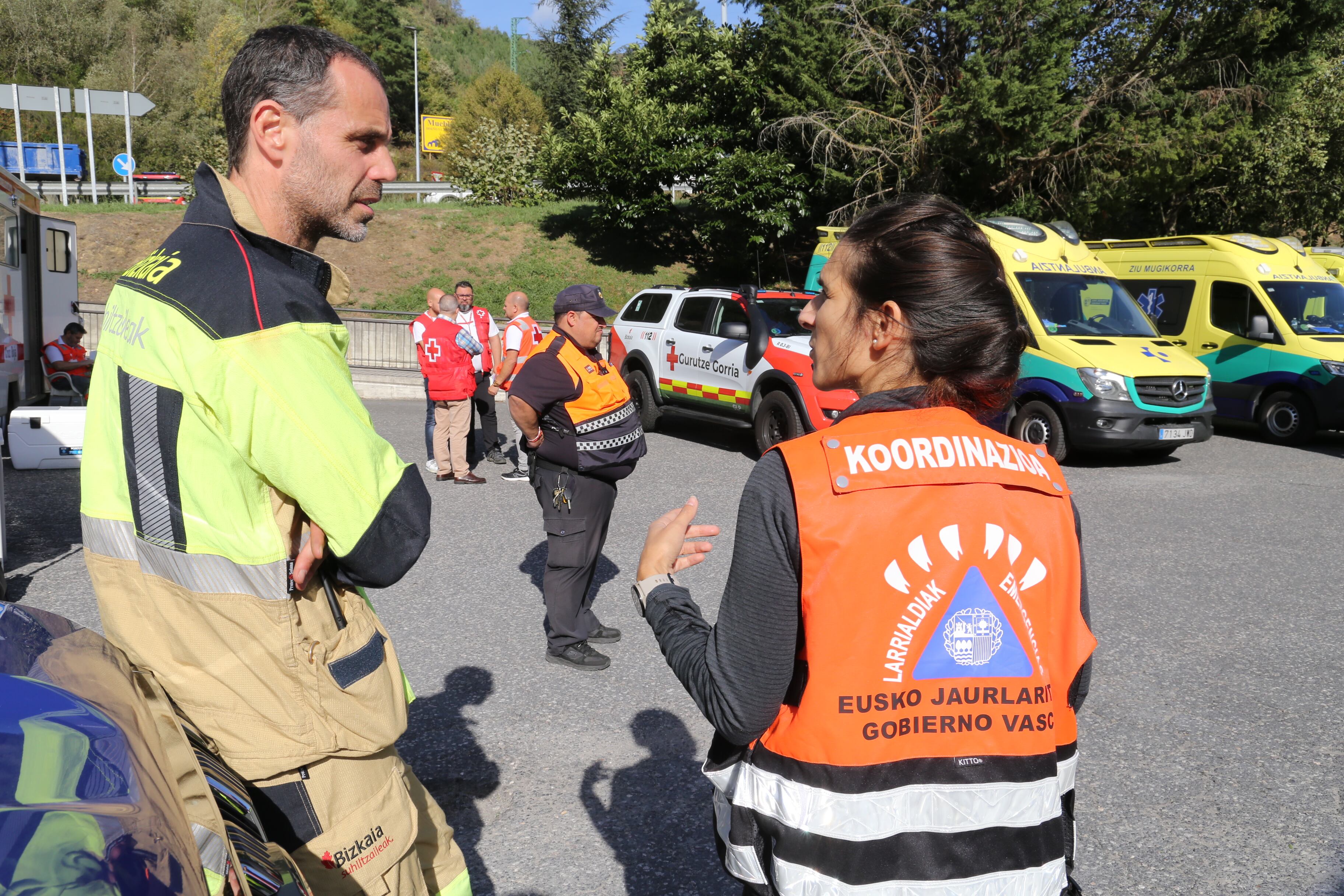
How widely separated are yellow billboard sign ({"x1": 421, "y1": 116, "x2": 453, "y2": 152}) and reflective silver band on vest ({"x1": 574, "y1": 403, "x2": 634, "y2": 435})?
4987cm

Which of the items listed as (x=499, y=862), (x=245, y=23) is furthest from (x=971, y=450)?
(x=245, y=23)

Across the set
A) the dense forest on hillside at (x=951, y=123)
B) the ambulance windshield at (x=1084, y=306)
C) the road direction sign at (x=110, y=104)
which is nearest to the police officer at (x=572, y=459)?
the ambulance windshield at (x=1084, y=306)

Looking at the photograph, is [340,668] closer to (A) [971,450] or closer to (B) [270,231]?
(B) [270,231]

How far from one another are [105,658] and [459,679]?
3.38 metres

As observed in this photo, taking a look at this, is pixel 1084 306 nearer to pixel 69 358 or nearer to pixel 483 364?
pixel 483 364

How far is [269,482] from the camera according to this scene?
62.3 inches

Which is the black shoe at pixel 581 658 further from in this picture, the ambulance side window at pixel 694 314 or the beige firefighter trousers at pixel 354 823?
the ambulance side window at pixel 694 314

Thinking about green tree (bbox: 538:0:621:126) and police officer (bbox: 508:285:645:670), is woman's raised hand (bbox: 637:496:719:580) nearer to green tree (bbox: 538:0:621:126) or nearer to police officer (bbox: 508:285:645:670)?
police officer (bbox: 508:285:645:670)

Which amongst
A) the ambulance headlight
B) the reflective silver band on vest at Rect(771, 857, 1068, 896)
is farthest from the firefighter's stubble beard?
the ambulance headlight

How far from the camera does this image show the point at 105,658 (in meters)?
1.50

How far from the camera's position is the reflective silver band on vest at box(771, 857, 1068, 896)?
1.40m

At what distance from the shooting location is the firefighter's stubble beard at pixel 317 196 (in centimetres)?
171

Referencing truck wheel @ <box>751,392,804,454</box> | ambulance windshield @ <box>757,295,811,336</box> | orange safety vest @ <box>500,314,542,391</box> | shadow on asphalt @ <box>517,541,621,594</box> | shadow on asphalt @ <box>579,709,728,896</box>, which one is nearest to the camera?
shadow on asphalt @ <box>579,709,728,896</box>

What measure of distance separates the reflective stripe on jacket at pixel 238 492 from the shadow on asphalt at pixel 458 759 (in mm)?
1752
